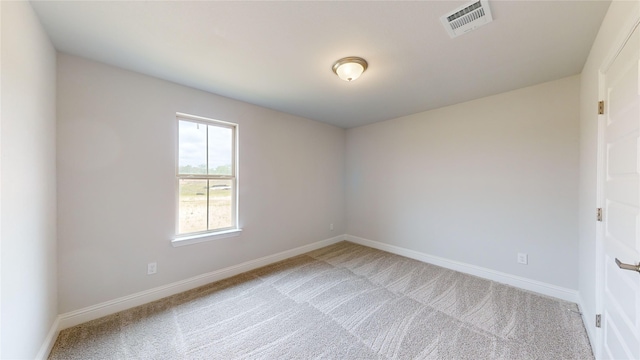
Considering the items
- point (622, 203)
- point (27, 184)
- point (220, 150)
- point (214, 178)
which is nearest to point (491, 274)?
point (622, 203)

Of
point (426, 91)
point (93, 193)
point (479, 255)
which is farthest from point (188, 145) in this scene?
point (479, 255)

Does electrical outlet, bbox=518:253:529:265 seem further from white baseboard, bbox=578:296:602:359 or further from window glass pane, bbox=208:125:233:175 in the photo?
window glass pane, bbox=208:125:233:175

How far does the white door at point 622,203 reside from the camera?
1104mm

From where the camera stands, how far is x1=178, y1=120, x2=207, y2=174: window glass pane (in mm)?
2617

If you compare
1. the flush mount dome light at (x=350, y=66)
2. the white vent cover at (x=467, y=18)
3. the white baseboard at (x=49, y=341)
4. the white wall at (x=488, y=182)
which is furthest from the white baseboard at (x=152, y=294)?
the white vent cover at (x=467, y=18)

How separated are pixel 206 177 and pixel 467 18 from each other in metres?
2.93

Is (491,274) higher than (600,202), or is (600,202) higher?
(600,202)

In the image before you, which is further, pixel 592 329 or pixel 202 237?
pixel 202 237

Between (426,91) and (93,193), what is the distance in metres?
3.61

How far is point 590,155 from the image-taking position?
6.05 ft

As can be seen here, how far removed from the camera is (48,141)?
68.2 inches

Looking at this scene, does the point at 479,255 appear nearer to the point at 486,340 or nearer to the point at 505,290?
the point at 505,290

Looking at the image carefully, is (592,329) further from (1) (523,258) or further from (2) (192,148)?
(2) (192,148)

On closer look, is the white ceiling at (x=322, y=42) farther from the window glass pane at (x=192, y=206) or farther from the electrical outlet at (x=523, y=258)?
the electrical outlet at (x=523, y=258)
